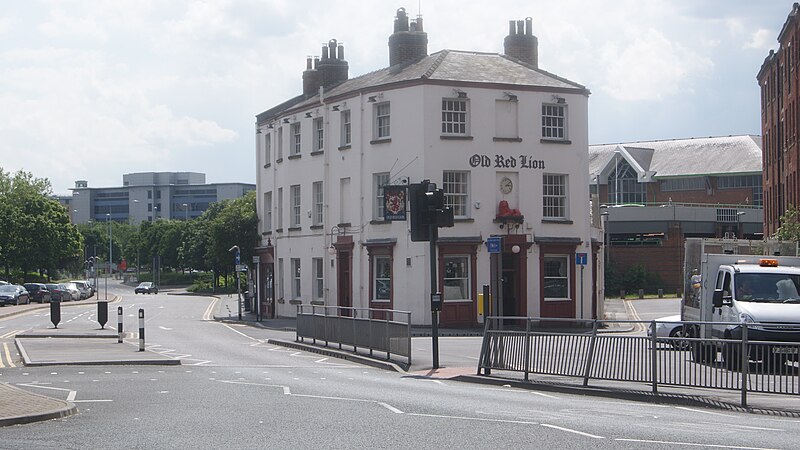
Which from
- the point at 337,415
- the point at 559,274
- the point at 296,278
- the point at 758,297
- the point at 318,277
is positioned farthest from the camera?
the point at 296,278

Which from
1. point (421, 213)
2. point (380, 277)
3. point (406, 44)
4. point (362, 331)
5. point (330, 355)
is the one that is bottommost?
point (330, 355)

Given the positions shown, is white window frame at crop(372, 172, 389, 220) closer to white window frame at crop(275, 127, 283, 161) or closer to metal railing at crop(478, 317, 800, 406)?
white window frame at crop(275, 127, 283, 161)

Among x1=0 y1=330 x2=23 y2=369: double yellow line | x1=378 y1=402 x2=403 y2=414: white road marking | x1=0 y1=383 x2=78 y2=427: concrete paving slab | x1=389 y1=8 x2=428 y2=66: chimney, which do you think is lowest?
x1=0 y1=330 x2=23 y2=369: double yellow line

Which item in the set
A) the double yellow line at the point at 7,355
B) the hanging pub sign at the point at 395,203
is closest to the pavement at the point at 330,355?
the double yellow line at the point at 7,355

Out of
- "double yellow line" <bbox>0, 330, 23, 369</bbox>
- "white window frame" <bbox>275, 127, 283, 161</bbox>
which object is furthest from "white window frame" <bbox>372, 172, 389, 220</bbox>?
"double yellow line" <bbox>0, 330, 23, 369</bbox>

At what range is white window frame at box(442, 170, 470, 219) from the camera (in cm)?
4206

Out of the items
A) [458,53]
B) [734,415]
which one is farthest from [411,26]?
[734,415]

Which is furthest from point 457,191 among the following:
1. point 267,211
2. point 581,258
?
point 267,211

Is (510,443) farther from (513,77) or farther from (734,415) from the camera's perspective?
(513,77)

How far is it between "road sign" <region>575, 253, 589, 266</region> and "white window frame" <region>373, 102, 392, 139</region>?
8.85m

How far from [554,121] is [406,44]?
25.4 feet

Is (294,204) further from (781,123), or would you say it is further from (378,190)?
(781,123)

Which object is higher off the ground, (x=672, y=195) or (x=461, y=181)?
(x=672, y=195)

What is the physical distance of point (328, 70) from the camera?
176ft
